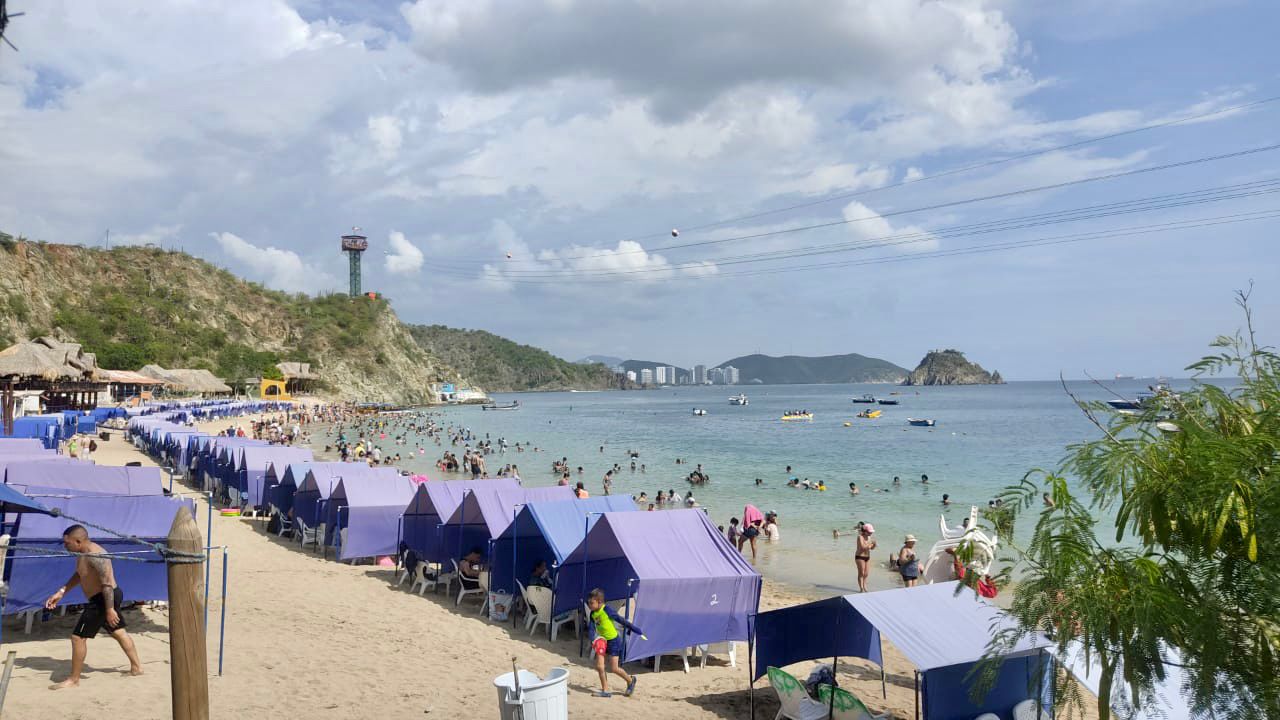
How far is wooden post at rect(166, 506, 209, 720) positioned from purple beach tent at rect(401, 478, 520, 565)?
8401mm

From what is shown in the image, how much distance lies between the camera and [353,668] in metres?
9.09

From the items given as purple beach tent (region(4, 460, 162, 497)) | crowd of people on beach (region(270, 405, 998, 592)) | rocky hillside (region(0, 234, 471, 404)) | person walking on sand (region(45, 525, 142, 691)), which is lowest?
crowd of people on beach (region(270, 405, 998, 592))

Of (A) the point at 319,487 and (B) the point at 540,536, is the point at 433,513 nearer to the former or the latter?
(B) the point at 540,536

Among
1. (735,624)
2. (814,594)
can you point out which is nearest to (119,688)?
(735,624)

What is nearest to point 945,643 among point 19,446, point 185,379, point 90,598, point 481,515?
point 90,598

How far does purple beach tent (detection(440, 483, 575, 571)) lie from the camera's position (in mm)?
12539

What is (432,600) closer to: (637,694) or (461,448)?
(637,694)

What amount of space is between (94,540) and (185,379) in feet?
195

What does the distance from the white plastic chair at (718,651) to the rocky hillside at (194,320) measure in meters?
73.1

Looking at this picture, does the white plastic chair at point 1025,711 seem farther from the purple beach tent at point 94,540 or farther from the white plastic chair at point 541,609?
the purple beach tent at point 94,540

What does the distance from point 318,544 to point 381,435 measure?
4772 cm

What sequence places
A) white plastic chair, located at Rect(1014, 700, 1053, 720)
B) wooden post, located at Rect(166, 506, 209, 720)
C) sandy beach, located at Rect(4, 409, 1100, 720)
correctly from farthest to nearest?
sandy beach, located at Rect(4, 409, 1100, 720) → white plastic chair, located at Rect(1014, 700, 1053, 720) → wooden post, located at Rect(166, 506, 209, 720)

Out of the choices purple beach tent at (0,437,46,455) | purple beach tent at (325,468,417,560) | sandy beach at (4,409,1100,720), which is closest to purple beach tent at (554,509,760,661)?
sandy beach at (4,409,1100,720)

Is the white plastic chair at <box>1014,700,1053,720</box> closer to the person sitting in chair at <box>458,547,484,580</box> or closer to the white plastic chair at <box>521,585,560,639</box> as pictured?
the white plastic chair at <box>521,585,560,639</box>
